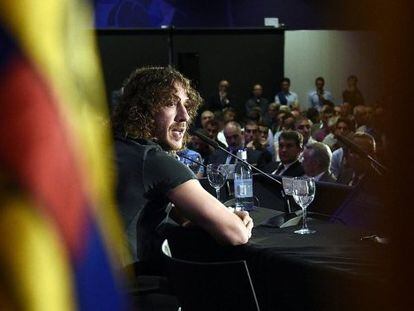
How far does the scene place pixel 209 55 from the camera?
47.2 feet

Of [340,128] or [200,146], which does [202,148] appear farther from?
[340,128]

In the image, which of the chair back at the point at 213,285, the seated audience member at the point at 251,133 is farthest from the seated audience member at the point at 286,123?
the chair back at the point at 213,285

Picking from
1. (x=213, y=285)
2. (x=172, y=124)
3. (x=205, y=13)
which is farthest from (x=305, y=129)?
(x=205, y=13)

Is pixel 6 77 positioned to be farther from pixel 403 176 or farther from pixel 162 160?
pixel 162 160

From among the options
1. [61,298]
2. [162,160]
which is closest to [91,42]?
[61,298]

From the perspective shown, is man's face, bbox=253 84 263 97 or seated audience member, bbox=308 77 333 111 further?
man's face, bbox=253 84 263 97

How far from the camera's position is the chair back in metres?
2.29

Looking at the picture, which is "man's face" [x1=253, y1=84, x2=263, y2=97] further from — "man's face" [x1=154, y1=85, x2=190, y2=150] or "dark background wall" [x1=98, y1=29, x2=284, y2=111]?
"man's face" [x1=154, y1=85, x2=190, y2=150]

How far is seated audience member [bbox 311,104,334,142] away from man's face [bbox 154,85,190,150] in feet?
17.5

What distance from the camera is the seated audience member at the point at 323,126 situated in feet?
26.7

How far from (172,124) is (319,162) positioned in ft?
7.75

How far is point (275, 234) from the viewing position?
2.89 metres

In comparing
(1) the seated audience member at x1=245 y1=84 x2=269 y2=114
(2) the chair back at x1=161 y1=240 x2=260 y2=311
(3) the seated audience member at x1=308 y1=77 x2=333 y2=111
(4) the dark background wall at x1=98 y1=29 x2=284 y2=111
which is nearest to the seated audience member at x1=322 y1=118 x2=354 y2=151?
(2) the chair back at x1=161 y1=240 x2=260 y2=311

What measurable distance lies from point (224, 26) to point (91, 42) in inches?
561
